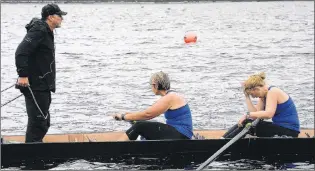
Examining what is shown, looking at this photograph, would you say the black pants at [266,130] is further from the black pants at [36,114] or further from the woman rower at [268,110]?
the black pants at [36,114]

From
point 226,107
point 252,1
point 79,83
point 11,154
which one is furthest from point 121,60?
point 252,1

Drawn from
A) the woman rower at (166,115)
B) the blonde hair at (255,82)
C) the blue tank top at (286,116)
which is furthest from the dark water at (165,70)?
the blonde hair at (255,82)

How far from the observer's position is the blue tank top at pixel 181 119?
10719mm

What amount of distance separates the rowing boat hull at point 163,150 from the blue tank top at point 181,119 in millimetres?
185

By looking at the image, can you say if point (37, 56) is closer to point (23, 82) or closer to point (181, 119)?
point (23, 82)

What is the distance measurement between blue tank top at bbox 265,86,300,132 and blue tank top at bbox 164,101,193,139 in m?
1.32

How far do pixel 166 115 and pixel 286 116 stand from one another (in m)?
1.85

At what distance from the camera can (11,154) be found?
425 inches

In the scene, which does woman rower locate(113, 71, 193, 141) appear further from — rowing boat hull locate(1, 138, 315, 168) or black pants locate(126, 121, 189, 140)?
rowing boat hull locate(1, 138, 315, 168)

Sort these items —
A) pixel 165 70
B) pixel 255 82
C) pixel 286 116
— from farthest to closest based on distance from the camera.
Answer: pixel 165 70
pixel 286 116
pixel 255 82

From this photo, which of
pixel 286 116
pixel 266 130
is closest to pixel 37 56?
pixel 266 130

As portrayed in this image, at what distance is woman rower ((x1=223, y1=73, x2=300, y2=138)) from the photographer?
10.5 meters

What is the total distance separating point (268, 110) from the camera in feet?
34.4

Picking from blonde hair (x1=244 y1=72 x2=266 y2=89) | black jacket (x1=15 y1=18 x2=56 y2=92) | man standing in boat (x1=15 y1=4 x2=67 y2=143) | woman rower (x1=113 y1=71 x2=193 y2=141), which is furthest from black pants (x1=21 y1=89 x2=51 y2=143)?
blonde hair (x1=244 y1=72 x2=266 y2=89)
